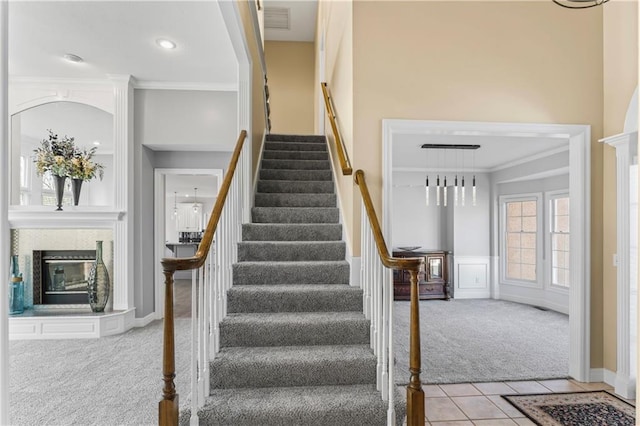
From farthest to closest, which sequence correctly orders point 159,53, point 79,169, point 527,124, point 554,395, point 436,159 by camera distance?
point 436,159 → point 79,169 → point 159,53 → point 527,124 → point 554,395

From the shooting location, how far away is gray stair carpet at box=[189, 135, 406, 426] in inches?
84.7

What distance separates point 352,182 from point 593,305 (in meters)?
2.42

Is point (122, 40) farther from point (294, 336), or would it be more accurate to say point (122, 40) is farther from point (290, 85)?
point (290, 85)

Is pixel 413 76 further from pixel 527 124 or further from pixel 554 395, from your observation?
pixel 554 395

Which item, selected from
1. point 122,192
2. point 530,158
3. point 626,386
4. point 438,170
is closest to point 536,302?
point 530,158

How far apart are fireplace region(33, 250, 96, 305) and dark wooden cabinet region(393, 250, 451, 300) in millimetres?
5097

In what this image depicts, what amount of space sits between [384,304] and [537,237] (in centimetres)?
578

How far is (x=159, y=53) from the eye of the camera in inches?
158

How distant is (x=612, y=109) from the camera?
10.5 ft

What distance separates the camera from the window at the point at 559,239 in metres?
6.20

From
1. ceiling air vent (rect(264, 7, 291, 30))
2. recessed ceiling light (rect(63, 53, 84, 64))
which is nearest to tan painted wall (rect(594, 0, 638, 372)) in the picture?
recessed ceiling light (rect(63, 53, 84, 64))

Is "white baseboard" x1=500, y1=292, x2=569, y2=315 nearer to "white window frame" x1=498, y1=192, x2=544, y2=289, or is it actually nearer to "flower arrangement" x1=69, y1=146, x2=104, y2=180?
"white window frame" x1=498, y1=192, x2=544, y2=289

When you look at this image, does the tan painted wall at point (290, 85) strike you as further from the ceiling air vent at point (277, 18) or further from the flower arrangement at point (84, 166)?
the flower arrangement at point (84, 166)


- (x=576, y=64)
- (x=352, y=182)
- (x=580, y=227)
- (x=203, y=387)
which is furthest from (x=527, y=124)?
(x=203, y=387)
